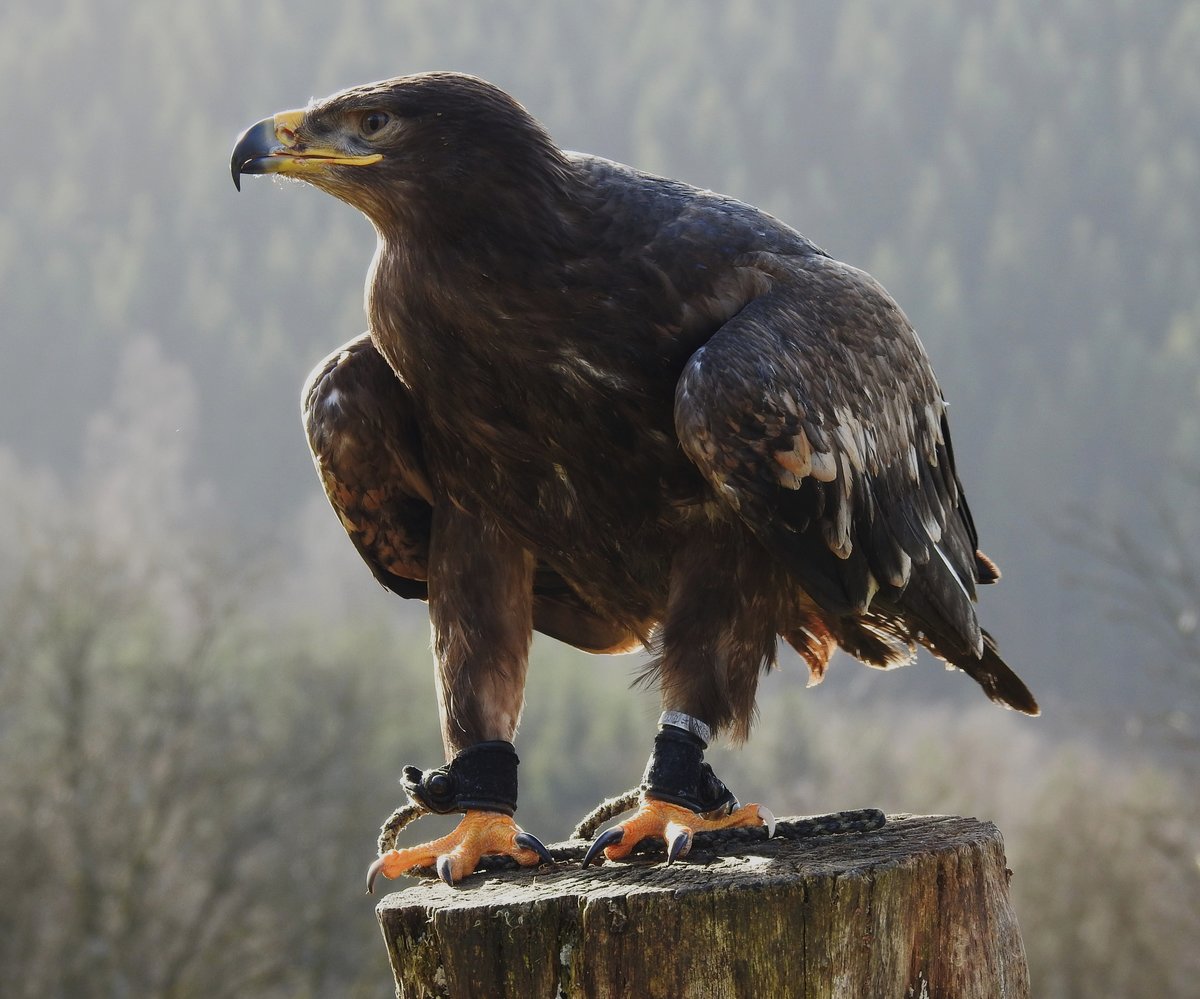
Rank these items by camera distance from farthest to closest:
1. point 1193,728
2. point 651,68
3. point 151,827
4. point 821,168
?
1. point 651,68
2. point 821,168
3. point 151,827
4. point 1193,728

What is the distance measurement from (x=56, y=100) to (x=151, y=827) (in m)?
53.3

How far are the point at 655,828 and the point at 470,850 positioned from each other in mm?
522

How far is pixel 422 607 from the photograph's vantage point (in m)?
31.6

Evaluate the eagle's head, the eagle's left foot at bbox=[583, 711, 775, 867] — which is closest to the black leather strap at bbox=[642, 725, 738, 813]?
the eagle's left foot at bbox=[583, 711, 775, 867]

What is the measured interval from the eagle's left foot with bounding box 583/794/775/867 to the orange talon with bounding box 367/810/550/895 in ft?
0.76

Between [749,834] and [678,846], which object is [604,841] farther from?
[749,834]

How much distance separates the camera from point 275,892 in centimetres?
2302

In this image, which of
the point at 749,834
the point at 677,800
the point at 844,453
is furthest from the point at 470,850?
the point at 844,453

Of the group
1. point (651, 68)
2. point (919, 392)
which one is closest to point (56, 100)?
point (651, 68)

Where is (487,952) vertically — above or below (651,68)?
below

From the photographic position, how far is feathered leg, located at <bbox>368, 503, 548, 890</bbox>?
13.4ft

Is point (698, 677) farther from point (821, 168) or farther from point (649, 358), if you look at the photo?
point (821, 168)

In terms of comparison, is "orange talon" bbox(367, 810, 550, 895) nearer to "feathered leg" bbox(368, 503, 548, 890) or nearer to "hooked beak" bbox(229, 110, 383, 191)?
"feathered leg" bbox(368, 503, 548, 890)

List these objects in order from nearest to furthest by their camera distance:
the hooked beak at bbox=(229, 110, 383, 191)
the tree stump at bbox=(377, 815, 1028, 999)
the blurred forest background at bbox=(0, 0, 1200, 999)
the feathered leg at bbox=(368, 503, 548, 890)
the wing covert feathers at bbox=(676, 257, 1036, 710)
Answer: the tree stump at bbox=(377, 815, 1028, 999) < the wing covert feathers at bbox=(676, 257, 1036, 710) < the hooked beak at bbox=(229, 110, 383, 191) < the feathered leg at bbox=(368, 503, 548, 890) < the blurred forest background at bbox=(0, 0, 1200, 999)
